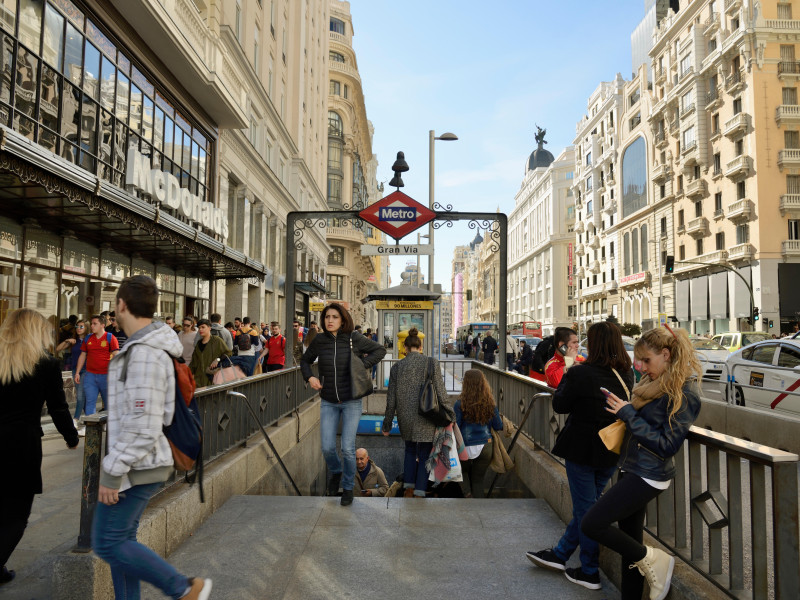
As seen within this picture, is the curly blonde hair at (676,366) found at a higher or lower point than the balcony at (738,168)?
lower

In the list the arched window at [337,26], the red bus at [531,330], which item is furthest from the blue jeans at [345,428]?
the arched window at [337,26]

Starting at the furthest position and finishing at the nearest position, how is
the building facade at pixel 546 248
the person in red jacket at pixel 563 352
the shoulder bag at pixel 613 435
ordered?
the building facade at pixel 546 248, the person in red jacket at pixel 563 352, the shoulder bag at pixel 613 435

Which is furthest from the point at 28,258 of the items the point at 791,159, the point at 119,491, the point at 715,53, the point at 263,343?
the point at 715,53

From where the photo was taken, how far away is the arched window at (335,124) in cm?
5462

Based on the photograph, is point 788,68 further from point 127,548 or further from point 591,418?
point 127,548

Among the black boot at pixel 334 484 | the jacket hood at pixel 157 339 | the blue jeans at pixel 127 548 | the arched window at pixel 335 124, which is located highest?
the arched window at pixel 335 124

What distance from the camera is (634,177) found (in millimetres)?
61000

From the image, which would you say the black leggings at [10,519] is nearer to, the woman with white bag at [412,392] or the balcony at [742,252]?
Result: the woman with white bag at [412,392]

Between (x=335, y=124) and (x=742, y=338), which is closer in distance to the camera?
(x=742, y=338)

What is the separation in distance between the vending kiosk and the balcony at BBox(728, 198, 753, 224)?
34.1m

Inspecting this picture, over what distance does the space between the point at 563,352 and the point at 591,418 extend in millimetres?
2773

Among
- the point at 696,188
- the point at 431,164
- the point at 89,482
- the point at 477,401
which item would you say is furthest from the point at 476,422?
the point at 696,188

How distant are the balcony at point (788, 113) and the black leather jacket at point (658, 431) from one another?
44854 millimetres

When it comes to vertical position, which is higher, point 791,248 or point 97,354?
point 791,248
